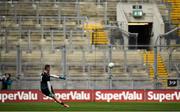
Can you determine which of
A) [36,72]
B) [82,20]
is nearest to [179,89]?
[36,72]

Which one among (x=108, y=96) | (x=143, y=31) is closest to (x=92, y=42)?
(x=143, y=31)

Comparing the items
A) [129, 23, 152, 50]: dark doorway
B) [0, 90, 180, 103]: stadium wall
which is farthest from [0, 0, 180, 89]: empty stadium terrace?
[0, 90, 180, 103]: stadium wall

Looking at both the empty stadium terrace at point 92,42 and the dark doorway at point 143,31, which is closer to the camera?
the empty stadium terrace at point 92,42

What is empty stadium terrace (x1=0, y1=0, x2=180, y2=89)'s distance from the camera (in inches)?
1437

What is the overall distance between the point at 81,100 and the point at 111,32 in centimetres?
1080

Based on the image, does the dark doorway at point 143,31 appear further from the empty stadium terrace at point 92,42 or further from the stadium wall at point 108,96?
the stadium wall at point 108,96

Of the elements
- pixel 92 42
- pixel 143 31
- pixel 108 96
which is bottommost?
pixel 108 96

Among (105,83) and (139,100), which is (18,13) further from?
(139,100)

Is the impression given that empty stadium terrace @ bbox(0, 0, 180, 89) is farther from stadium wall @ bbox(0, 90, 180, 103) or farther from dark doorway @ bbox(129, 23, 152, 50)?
stadium wall @ bbox(0, 90, 180, 103)

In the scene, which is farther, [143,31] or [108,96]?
[143,31]

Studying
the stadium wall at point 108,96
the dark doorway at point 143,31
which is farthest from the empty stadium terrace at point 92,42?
the stadium wall at point 108,96

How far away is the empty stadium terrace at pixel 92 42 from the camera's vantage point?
36500 millimetres

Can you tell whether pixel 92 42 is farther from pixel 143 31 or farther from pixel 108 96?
pixel 108 96

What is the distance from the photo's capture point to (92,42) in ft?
137
